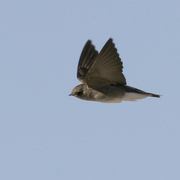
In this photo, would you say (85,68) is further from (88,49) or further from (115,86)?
(115,86)

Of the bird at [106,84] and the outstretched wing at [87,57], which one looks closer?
the bird at [106,84]

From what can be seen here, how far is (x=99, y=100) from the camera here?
10.5m

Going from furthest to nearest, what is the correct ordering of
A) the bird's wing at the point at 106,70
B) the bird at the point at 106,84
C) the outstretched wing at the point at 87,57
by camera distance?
the outstretched wing at the point at 87,57
the bird at the point at 106,84
the bird's wing at the point at 106,70

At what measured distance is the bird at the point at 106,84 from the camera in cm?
954

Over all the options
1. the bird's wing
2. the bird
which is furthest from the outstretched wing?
the bird's wing

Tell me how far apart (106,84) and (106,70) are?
70 centimetres

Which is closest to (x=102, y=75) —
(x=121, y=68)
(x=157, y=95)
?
(x=121, y=68)

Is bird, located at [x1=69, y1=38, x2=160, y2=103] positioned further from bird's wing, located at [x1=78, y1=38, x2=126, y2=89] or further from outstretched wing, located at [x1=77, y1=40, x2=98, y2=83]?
outstretched wing, located at [x1=77, y1=40, x2=98, y2=83]

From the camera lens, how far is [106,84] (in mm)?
10398

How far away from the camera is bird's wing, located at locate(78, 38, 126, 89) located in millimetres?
9336

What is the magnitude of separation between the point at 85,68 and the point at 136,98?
1672 millimetres

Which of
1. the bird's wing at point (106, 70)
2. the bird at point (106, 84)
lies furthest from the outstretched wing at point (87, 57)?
the bird's wing at point (106, 70)

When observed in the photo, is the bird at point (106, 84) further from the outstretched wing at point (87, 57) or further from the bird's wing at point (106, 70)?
the outstretched wing at point (87, 57)

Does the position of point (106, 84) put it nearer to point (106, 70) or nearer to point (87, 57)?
point (106, 70)
